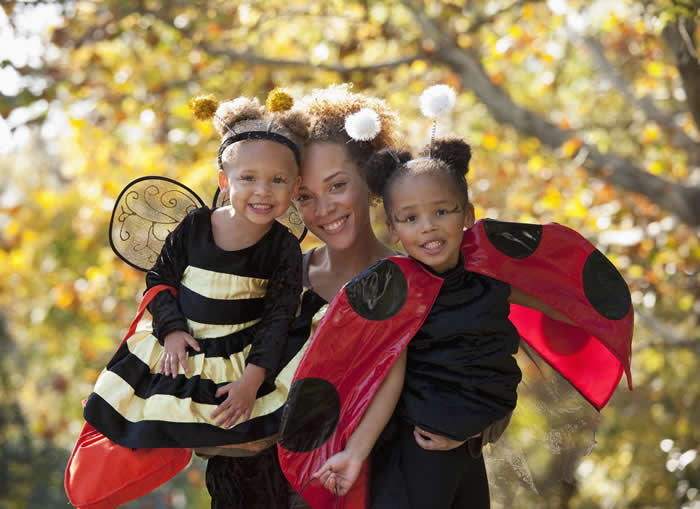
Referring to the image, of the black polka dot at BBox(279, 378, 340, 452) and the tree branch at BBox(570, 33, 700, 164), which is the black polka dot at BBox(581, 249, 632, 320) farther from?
the tree branch at BBox(570, 33, 700, 164)

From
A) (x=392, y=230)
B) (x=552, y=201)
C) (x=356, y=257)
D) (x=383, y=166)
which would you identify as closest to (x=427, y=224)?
(x=392, y=230)

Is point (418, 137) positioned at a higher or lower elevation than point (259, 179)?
lower

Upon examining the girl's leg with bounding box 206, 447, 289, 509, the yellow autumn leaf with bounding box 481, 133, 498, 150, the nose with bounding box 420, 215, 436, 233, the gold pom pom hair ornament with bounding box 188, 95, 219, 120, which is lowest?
the yellow autumn leaf with bounding box 481, 133, 498, 150

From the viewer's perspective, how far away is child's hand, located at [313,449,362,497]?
Result: 239 cm

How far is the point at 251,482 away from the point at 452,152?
4.12 feet

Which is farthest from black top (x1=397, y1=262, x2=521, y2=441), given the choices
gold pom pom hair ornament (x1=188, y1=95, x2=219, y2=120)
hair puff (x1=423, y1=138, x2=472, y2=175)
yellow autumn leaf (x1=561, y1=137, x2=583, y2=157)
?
yellow autumn leaf (x1=561, y1=137, x2=583, y2=157)

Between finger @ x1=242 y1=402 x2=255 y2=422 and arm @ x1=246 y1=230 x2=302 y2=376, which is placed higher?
arm @ x1=246 y1=230 x2=302 y2=376

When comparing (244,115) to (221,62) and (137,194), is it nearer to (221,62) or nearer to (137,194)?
(137,194)

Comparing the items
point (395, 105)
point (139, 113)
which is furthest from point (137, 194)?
point (395, 105)

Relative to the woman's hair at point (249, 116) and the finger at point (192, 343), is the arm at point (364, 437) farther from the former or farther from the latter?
the woman's hair at point (249, 116)

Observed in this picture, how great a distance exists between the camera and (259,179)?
2.60 metres

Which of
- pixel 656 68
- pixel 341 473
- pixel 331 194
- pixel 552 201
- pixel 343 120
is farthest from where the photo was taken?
pixel 656 68

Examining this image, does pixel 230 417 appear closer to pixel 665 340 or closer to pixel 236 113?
pixel 236 113

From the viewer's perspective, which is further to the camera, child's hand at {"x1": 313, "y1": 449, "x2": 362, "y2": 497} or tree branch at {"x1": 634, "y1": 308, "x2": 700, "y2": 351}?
tree branch at {"x1": 634, "y1": 308, "x2": 700, "y2": 351}
